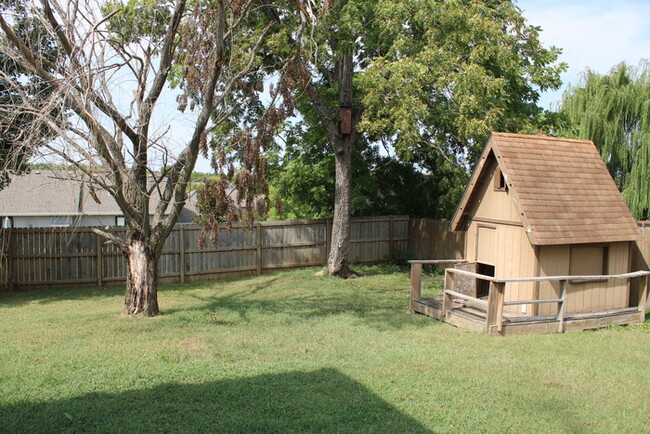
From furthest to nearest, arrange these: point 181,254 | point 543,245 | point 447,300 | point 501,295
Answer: point 181,254
point 447,300
point 543,245
point 501,295

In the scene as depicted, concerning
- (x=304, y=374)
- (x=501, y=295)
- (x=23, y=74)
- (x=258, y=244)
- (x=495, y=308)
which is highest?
(x=23, y=74)

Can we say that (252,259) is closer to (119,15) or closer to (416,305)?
Answer: (416,305)

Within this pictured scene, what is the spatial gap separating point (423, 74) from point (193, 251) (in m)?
8.46

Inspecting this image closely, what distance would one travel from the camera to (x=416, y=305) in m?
12.0

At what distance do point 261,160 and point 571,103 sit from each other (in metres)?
Result: 20.3

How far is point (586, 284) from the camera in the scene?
1105 centimetres

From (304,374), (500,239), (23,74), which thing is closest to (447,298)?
(500,239)

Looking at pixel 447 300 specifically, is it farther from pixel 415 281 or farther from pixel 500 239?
pixel 500 239

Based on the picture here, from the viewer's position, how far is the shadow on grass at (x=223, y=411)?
5652 mm

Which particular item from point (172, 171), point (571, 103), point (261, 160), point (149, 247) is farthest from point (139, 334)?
point (571, 103)

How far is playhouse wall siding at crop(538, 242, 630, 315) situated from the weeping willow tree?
14.7 metres

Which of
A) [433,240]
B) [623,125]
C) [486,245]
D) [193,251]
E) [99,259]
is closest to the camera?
[486,245]

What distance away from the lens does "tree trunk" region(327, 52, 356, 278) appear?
645 inches

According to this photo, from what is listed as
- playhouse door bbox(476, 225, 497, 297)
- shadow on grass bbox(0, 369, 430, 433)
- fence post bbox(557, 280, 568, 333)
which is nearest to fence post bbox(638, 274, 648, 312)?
fence post bbox(557, 280, 568, 333)
